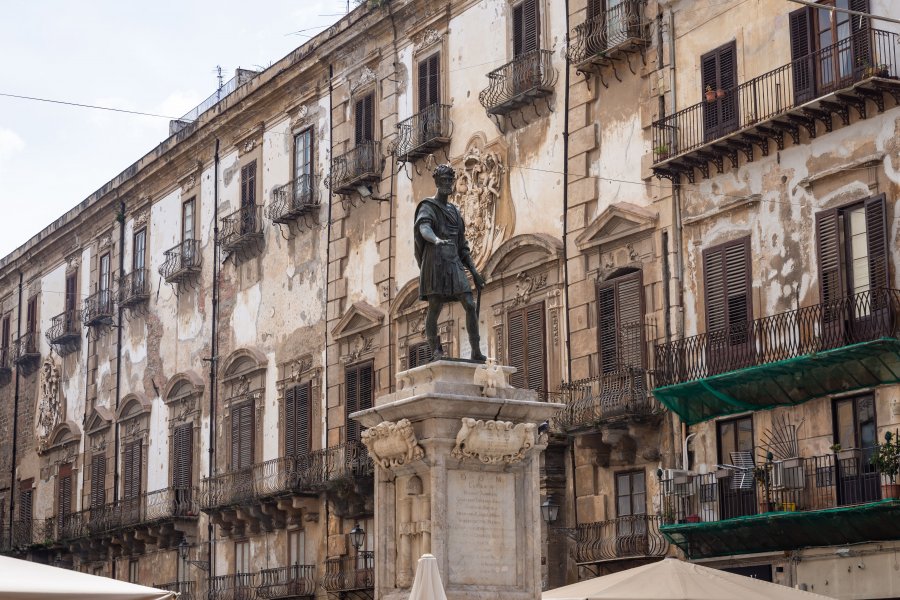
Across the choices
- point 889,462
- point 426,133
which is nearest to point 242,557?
point 426,133

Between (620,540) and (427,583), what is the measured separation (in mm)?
12714

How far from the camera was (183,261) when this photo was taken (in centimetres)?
3950

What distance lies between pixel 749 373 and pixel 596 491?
4365mm

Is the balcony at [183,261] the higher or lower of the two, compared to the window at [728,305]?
higher

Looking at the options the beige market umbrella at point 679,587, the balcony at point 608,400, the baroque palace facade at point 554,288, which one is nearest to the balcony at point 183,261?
the baroque palace facade at point 554,288

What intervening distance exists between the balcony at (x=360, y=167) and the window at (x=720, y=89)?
9.52 m

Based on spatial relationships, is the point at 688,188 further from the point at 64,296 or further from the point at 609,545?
the point at 64,296

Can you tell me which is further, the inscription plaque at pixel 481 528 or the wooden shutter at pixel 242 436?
the wooden shutter at pixel 242 436

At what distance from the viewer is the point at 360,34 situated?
→ 109 ft

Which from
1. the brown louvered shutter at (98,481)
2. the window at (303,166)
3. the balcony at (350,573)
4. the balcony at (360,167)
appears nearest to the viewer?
the balcony at (350,573)

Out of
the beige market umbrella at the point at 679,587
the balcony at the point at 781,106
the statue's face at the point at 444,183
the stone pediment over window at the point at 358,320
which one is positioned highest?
the balcony at the point at 781,106

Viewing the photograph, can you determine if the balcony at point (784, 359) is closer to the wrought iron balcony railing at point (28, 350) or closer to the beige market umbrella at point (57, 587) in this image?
the beige market umbrella at point (57, 587)

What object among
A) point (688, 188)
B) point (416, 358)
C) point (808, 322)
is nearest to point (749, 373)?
point (808, 322)

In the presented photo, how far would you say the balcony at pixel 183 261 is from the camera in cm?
3931
